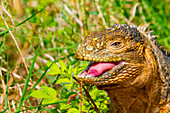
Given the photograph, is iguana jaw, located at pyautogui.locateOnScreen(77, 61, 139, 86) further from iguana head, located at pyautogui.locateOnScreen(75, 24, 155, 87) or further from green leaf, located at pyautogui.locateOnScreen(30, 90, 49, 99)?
green leaf, located at pyautogui.locateOnScreen(30, 90, 49, 99)

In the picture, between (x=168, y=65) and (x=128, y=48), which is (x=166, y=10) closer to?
(x=168, y=65)

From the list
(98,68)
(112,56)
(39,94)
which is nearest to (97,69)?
(98,68)

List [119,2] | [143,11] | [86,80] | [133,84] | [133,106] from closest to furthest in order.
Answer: [86,80], [133,84], [133,106], [119,2], [143,11]

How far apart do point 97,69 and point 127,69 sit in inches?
11.8

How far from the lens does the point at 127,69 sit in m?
2.60

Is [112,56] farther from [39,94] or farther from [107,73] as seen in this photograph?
[39,94]

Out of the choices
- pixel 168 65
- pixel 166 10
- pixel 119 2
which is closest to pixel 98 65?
pixel 168 65

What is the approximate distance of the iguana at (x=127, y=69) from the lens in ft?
8.35

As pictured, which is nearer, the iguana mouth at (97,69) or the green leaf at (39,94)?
the iguana mouth at (97,69)

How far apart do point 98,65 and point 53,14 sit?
4165 mm

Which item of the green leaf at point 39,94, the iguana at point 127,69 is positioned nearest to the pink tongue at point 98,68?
the iguana at point 127,69

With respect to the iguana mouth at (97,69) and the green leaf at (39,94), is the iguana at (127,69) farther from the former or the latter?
the green leaf at (39,94)

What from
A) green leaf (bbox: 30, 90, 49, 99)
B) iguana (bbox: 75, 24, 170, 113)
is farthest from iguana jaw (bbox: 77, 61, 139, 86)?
green leaf (bbox: 30, 90, 49, 99)

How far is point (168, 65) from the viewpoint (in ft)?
10.2
